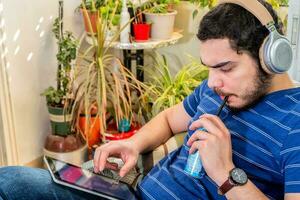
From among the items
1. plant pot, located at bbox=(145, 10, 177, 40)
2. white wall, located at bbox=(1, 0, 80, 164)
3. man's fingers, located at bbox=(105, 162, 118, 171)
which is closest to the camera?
man's fingers, located at bbox=(105, 162, 118, 171)

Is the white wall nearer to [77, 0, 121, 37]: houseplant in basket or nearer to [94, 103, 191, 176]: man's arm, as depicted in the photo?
[77, 0, 121, 37]: houseplant in basket

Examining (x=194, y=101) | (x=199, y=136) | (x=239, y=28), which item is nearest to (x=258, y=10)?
(x=239, y=28)

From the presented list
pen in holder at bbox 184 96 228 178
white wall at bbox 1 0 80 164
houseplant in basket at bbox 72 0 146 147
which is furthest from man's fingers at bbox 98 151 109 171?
white wall at bbox 1 0 80 164

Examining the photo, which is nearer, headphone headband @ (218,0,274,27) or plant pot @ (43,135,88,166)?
headphone headband @ (218,0,274,27)

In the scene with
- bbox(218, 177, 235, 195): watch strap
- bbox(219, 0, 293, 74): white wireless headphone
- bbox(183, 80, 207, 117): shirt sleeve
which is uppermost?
bbox(219, 0, 293, 74): white wireless headphone

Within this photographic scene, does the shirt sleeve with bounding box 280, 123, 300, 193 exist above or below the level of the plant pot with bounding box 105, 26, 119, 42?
below

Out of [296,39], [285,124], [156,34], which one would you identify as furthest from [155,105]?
A: [285,124]

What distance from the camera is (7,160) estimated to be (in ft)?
7.12

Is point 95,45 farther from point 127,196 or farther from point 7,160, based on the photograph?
point 127,196

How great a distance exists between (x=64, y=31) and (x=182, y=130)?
3.75 feet

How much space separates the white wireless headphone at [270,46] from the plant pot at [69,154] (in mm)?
1408

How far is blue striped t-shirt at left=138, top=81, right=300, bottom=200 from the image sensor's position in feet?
3.34

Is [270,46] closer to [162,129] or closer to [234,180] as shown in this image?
[234,180]

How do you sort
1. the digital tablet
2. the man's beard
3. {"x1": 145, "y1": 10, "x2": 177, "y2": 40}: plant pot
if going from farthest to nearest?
{"x1": 145, "y1": 10, "x2": 177, "y2": 40}: plant pot → the digital tablet → the man's beard
